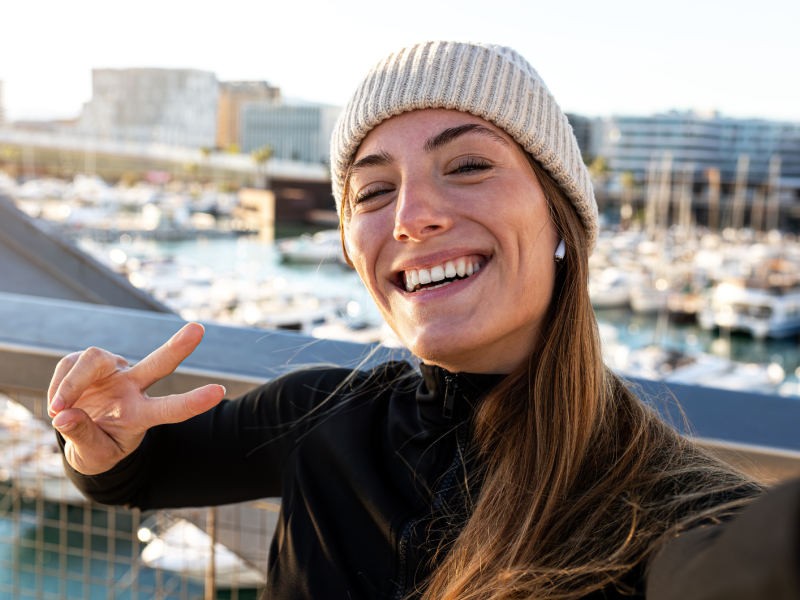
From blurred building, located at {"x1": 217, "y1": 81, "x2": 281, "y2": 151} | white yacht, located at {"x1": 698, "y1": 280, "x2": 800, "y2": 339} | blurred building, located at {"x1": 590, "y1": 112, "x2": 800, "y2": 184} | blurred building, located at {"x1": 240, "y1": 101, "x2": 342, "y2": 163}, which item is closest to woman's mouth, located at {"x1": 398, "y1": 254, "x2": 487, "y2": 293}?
white yacht, located at {"x1": 698, "y1": 280, "x2": 800, "y2": 339}

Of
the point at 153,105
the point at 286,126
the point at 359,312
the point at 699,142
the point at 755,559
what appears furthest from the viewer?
the point at 286,126

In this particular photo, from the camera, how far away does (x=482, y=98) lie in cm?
94

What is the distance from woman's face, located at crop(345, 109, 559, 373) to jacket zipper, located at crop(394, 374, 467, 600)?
36mm

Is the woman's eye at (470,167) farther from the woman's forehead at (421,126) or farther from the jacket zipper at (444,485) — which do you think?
the jacket zipper at (444,485)

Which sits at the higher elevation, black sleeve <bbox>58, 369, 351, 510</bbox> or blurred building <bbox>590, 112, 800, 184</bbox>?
black sleeve <bbox>58, 369, 351, 510</bbox>

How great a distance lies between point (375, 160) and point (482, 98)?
19 centimetres

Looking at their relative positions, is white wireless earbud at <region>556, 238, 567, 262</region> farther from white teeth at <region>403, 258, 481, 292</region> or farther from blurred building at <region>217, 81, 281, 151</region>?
blurred building at <region>217, 81, 281, 151</region>

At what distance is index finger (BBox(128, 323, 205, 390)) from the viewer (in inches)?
35.2

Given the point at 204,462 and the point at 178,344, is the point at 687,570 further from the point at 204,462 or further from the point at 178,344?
the point at 204,462

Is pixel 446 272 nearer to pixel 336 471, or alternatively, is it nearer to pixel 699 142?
pixel 336 471

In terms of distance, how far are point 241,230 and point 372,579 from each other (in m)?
37.9

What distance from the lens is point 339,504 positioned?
38.9 inches

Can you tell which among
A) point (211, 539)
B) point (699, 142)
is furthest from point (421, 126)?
point (699, 142)

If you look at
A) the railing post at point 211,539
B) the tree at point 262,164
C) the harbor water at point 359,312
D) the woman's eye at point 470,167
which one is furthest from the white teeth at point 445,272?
the tree at point 262,164
